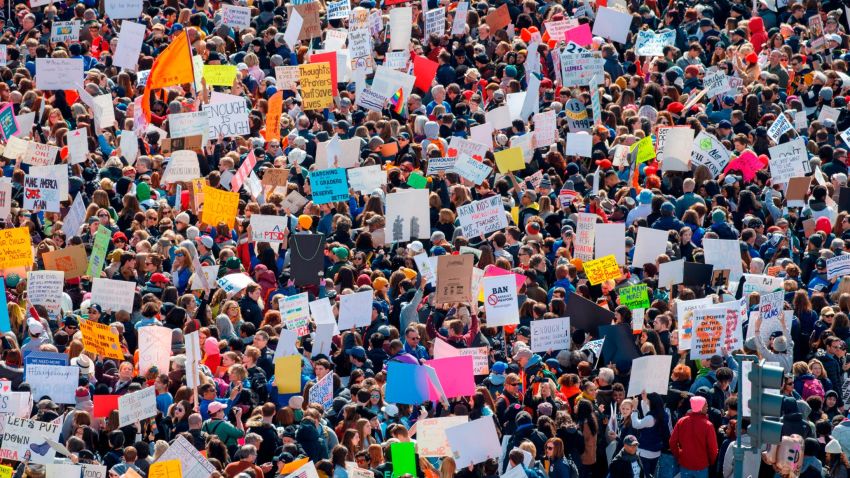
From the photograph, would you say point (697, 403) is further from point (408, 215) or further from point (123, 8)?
point (123, 8)

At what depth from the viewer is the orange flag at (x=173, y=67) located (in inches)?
991

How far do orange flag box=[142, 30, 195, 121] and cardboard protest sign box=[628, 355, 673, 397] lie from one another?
9170 mm

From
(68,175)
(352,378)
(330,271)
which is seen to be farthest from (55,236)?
(352,378)

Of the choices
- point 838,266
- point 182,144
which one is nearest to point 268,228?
point 182,144

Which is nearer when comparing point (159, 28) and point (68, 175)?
point (68, 175)

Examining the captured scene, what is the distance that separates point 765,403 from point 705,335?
4.66m

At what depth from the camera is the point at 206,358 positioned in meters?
19.0

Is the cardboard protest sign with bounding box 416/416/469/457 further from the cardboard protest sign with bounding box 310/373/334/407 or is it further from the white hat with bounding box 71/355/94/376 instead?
the white hat with bounding box 71/355/94/376

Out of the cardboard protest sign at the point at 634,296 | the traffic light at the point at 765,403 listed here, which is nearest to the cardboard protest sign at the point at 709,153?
the cardboard protest sign at the point at 634,296

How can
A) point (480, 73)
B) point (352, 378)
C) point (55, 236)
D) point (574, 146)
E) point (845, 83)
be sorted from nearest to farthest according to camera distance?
point (352, 378) → point (55, 236) → point (574, 146) → point (845, 83) → point (480, 73)

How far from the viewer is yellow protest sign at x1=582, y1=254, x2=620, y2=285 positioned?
20156 millimetres

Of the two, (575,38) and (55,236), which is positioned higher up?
(575,38)

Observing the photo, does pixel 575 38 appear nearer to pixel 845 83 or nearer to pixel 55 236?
pixel 845 83

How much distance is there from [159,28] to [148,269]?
822cm
